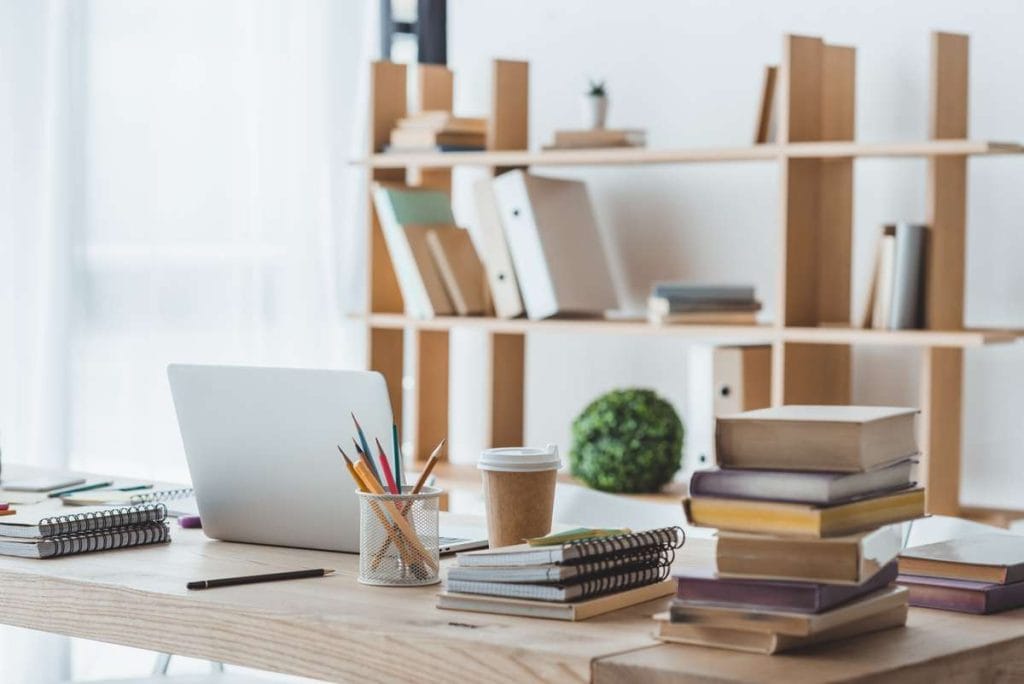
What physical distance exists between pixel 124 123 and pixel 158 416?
71 cm

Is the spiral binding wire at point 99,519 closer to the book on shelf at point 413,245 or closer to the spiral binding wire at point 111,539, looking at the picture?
the spiral binding wire at point 111,539

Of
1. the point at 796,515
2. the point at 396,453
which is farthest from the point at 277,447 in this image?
the point at 796,515

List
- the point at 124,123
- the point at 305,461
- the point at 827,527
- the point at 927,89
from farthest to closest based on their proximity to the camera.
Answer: the point at 124,123 → the point at 927,89 → the point at 305,461 → the point at 827,527

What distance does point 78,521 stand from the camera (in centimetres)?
181

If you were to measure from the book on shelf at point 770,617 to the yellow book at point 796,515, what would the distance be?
0.07 meters

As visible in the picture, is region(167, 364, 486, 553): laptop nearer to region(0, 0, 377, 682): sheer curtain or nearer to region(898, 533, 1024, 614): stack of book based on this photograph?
region(898, 533, 1024, 614): stack of book

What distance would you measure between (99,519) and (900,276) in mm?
1861

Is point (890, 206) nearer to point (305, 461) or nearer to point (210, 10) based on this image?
point (210, 10)

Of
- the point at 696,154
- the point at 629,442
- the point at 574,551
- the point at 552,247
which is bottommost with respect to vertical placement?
the point at 629,442

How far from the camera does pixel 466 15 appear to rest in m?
4.16

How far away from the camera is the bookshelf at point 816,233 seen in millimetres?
3123

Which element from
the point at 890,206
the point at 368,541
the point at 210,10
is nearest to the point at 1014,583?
the point at 368,541

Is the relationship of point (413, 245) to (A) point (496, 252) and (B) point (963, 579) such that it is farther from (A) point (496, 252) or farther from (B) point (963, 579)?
(B) point (963, 579)

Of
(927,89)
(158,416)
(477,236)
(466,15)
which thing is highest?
(466,15)
